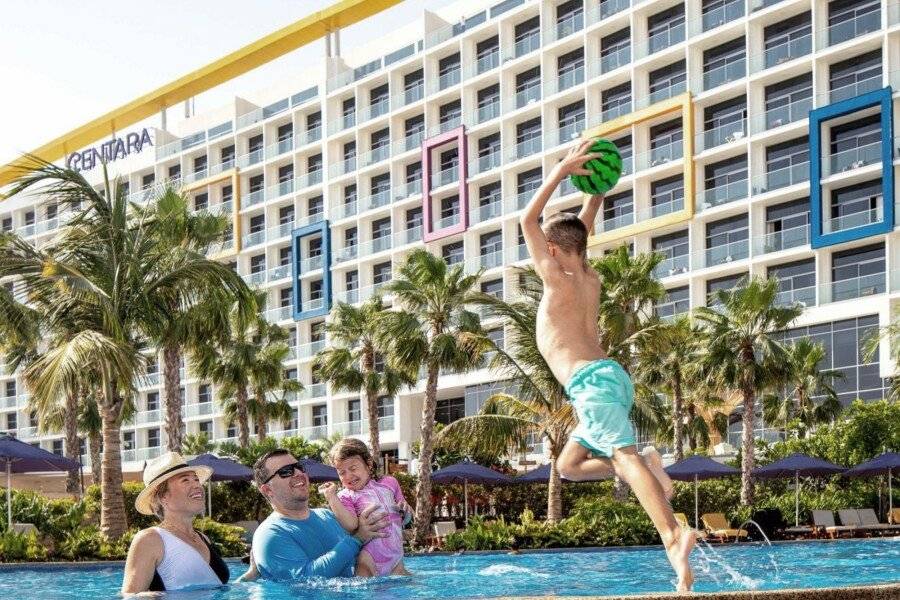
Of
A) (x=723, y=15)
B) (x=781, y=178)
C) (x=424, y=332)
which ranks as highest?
(x=723, y=15)

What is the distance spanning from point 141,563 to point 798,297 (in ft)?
148

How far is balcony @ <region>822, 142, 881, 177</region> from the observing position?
4734 centimetres

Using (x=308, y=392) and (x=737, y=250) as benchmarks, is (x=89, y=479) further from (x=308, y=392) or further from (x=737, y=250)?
(x=737, y=250)

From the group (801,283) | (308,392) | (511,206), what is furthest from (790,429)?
(308,392)

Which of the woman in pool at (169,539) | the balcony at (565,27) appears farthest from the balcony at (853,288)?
the woman in pool at (169,539)

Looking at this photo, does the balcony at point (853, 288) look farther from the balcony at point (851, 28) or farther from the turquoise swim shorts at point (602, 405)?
the turquoise swim shorts at point (602, 405)

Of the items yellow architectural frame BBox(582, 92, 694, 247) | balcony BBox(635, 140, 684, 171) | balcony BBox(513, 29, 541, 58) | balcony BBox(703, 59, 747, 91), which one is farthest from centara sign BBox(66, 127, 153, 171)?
balcony BBox(703, 59, 747, 91)

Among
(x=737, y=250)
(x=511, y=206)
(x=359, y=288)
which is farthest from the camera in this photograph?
(x=359, y=288)

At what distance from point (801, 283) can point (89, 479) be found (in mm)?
42981

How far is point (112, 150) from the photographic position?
85.8m

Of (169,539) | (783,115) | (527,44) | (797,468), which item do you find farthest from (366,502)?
(527,44)

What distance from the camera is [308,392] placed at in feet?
236

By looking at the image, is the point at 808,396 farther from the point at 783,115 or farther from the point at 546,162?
the point at 546,162

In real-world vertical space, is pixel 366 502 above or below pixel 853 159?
below
